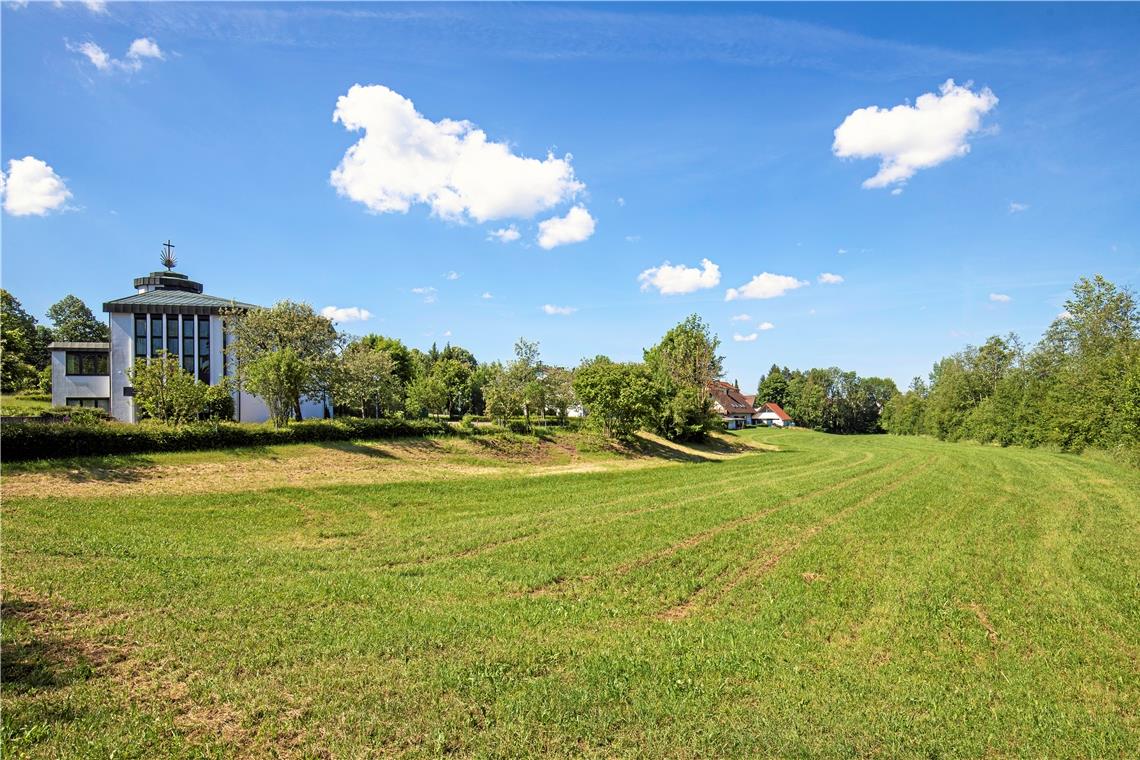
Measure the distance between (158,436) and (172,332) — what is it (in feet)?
91.6

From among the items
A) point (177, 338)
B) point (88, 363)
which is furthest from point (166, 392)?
point (88, 363)

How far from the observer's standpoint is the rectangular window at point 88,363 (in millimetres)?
47562

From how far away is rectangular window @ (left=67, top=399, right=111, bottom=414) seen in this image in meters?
47.1

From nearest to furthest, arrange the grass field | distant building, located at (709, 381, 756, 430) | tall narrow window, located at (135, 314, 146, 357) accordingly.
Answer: the grass field
tall narrow window, located at (135, 314, 146, 357)
distant building, located at (709, 381, 756, 430)

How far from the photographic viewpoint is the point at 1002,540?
1800 centimetres

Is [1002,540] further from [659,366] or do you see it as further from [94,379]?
[94,379]

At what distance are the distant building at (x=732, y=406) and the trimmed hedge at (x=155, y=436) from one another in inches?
3133

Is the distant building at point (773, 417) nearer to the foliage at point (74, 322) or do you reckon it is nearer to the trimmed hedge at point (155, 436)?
the trimmed hedge at point (155, 436)

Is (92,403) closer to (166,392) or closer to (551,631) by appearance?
(166,392)

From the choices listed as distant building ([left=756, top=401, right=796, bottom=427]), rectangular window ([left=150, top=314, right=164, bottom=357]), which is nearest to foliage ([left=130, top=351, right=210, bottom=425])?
rectangular window ([left=150, top=314, right=164, bottom=357])

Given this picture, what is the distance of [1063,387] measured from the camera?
5706cm

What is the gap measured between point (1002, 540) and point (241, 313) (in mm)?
52733

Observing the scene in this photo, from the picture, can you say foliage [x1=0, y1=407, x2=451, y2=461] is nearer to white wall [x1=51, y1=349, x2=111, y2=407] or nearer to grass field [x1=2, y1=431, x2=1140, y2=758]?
grass field [x1=2, y1=431, x2=1140, y2=758]

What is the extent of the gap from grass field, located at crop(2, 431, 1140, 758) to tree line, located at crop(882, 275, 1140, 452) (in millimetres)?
38324
